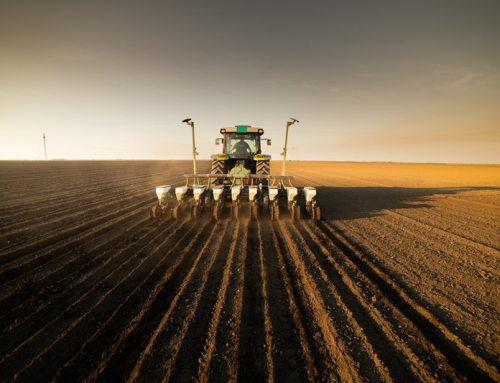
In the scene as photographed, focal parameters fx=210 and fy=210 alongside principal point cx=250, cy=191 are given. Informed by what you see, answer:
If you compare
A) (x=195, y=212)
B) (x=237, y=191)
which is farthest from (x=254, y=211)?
(x=195, y=212)

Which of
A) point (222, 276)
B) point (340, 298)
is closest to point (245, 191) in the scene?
point (222, 276)

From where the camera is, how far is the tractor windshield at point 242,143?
7.72m

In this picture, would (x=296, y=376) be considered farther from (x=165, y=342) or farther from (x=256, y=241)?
(x=256, y=241)

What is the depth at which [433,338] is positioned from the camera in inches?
79.4

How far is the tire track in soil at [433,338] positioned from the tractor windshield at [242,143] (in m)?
5.65

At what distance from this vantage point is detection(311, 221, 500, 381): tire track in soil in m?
1.70

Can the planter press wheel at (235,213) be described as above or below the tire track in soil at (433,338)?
above

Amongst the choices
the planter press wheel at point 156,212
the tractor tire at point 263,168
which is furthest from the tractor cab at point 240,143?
the planter press wheel at point 156,212

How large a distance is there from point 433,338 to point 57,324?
3718 mm

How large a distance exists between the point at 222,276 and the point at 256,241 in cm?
140

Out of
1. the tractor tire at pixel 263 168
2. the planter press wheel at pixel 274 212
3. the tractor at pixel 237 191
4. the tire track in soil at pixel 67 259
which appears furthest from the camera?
the tractor tire at pixel 263 168

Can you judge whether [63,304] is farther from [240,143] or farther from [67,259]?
[240,143]

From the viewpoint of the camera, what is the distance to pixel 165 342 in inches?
75.5

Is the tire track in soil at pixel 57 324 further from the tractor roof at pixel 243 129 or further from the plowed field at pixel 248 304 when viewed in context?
the tractor roof at pixel 243 129
